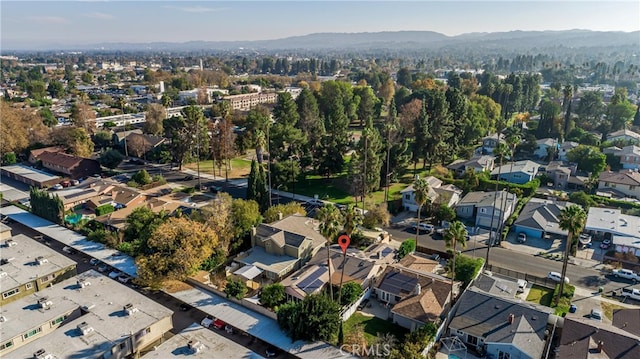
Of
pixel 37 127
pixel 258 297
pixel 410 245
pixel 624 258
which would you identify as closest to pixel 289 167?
pixel 410 245

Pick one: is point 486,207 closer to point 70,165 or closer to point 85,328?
point 85,328

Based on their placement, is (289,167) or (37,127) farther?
(37,127)

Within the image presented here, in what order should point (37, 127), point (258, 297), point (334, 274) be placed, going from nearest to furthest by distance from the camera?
1. point (258, 297)
2. point (334, 274)
3. point (37, 127)

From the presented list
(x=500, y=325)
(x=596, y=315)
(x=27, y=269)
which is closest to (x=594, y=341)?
(x=500, y=325)

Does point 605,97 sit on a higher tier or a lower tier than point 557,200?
higher

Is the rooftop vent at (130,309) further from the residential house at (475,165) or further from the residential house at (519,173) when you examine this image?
the residential house at (519,173)

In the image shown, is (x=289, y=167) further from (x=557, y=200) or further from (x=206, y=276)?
(x=557, y=200)

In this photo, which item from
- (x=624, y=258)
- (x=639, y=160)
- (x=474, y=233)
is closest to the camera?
(x=624, y=258)
